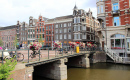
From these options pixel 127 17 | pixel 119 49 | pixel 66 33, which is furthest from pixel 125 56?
pixel 66 33

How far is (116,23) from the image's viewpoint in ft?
83.0

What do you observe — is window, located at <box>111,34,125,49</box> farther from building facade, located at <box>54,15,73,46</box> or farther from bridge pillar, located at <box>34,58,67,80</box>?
building facade, located at <box>54,15,73,46</box>

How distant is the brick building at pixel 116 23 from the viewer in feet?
77.0

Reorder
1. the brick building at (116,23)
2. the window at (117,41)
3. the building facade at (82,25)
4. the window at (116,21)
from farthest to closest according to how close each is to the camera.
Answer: the building facade at (82,25), the window at (116,21), the window at (117,41), the brick building at (116,23)

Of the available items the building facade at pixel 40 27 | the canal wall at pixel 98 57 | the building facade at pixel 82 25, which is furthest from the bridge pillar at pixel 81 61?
the building facade at pixel 40 27

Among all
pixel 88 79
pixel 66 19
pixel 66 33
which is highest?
pixel 66 19

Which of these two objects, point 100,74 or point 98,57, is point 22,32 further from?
point 100,74

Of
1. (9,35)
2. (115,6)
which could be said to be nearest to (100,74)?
(115,6)

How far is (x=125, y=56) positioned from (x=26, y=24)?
50620mm

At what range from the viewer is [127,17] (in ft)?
78.3

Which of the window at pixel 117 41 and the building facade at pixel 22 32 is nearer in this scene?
the window at pixel 117 41

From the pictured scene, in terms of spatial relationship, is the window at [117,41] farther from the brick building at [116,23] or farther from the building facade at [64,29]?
the building facade at [64,29]

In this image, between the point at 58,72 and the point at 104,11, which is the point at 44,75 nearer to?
the point at 58,72

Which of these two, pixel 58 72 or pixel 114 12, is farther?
pixel 114 12
